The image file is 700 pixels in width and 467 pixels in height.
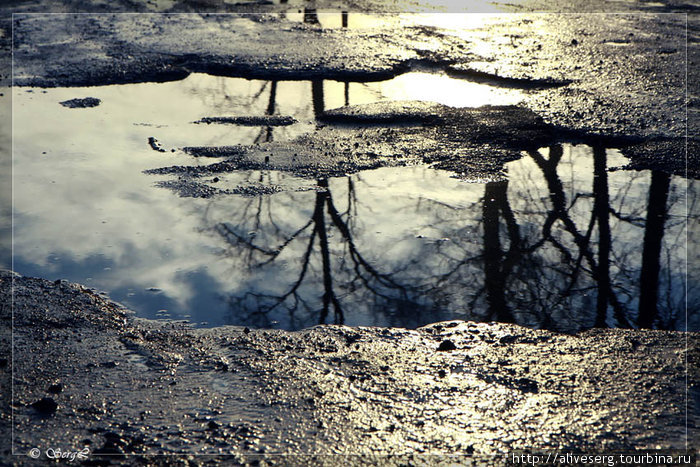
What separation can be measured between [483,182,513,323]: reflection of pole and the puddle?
0.05 ft

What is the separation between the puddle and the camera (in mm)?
4398

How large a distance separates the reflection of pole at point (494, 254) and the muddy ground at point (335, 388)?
0.27m

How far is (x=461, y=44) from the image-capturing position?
9.67 meters

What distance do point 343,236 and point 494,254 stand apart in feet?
3.66

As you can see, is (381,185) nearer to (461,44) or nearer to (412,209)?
(412,209)

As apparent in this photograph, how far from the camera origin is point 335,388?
3461mm

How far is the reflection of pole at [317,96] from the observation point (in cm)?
748

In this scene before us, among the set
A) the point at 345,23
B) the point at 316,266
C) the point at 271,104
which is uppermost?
the point at 345,23

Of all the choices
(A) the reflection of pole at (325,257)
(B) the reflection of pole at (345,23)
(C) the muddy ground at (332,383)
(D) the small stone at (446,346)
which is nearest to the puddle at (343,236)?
(A) the reflection of pole at (325,257)

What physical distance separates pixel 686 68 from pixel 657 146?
276cm

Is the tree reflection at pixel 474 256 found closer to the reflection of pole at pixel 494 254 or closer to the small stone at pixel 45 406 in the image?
the reflection of pole at pixel 494 254

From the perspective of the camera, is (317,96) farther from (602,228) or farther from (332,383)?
(332,383)

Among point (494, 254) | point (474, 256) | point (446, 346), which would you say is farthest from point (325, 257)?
point (446, 346)

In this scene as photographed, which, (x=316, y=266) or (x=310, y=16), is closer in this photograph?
(x=316, y=266)
